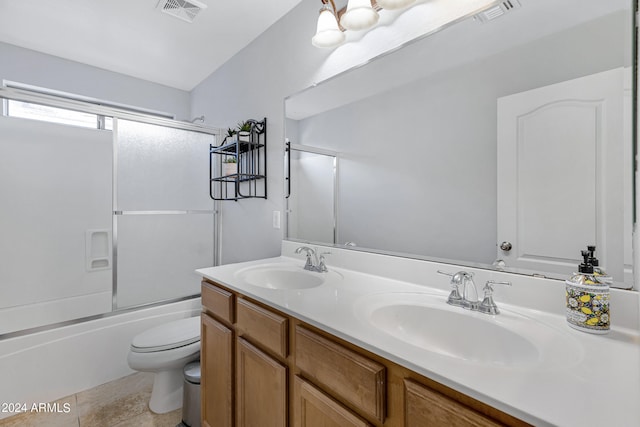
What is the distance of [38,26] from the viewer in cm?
207

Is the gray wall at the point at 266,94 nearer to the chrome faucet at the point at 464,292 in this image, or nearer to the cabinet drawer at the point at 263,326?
the cabinet drawer at the point at 263,326

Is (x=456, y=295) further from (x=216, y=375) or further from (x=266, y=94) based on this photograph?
(x=266, y=94)

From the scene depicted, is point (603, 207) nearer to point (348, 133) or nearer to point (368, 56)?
point (348, 133)

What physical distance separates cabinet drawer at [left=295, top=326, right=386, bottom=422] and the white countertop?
0.05 metres

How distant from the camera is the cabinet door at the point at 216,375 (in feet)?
4.05

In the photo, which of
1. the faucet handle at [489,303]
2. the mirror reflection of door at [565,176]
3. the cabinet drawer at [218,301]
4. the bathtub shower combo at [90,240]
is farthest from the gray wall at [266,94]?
the faucet handle at [489,303]

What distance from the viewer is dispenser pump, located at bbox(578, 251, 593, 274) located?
2.49 feet

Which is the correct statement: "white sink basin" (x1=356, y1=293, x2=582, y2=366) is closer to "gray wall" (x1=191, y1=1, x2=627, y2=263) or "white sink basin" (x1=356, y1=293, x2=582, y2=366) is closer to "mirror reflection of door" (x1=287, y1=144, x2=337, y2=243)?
"gray wall" (x1=191, y1=1, x2=627, y2=263)

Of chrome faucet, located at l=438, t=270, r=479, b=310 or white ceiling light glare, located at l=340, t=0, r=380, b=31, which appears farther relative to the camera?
white ceiling light glare, located at l=340, t=0, r=380, b=31

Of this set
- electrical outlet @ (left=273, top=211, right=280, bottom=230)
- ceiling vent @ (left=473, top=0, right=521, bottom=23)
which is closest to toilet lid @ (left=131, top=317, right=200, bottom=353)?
electrical outlet @ (left=273, top=211, right=280, bottom=230)

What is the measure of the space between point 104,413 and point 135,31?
2.51m

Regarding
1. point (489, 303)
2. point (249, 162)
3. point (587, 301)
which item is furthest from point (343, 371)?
point (249, 162)

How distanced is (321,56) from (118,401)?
2415mm

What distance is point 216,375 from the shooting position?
1.32 m
